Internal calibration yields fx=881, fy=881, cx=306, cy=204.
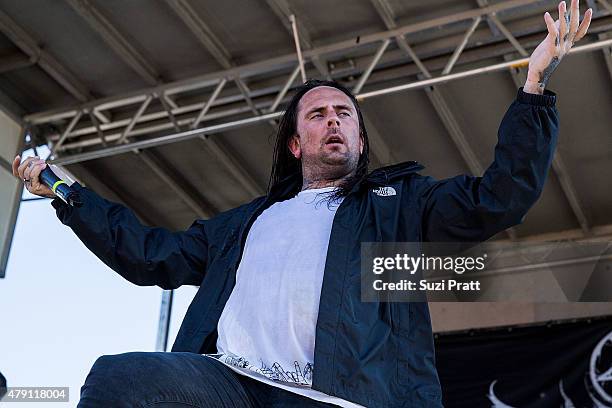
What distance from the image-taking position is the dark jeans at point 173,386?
52.1 inches

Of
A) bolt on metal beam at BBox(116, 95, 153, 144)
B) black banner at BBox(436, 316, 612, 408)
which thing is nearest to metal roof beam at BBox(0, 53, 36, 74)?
bolt on metal beam at BBox(116, 95, 153, 144)

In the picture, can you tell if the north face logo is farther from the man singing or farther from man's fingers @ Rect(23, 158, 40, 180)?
man's fingers @ Rect(23, 158, 40, 180)

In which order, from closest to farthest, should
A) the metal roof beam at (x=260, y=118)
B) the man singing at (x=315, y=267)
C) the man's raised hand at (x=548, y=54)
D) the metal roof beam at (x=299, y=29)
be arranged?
1. the man singing at (x=315, y=267)
2. the man's raised hand at (x=548, y=54)
3. the metal roof beam at (x=260, y=118)
4. the metal roof beam at (x=299, y=29)

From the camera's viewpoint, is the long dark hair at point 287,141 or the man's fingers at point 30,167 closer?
the man's fingers at point 30,167

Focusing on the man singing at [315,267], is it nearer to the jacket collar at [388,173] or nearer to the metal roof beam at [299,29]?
the jacket collar at [388,173]

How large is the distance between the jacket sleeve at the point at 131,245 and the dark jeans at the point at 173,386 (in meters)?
0.39

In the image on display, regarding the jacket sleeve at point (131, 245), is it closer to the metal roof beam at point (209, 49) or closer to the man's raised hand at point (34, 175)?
the man's raised hand at point (34, 175)

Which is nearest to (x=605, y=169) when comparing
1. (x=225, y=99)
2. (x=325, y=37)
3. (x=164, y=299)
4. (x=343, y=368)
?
(x=325, y=37)

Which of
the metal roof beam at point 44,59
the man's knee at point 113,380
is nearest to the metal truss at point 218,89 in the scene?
the metal roof beam at point 44,59

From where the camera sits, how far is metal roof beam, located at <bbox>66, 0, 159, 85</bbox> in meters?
5.66

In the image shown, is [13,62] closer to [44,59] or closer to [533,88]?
[44,59]

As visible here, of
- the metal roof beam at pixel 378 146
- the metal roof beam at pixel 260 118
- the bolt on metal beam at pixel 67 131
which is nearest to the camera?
the metal roof beam at pixel 260 118

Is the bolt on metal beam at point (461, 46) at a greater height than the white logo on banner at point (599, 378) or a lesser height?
greater

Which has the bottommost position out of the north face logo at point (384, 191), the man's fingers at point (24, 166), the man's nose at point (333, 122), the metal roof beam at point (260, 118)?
the north face logo at point (384, 191)
